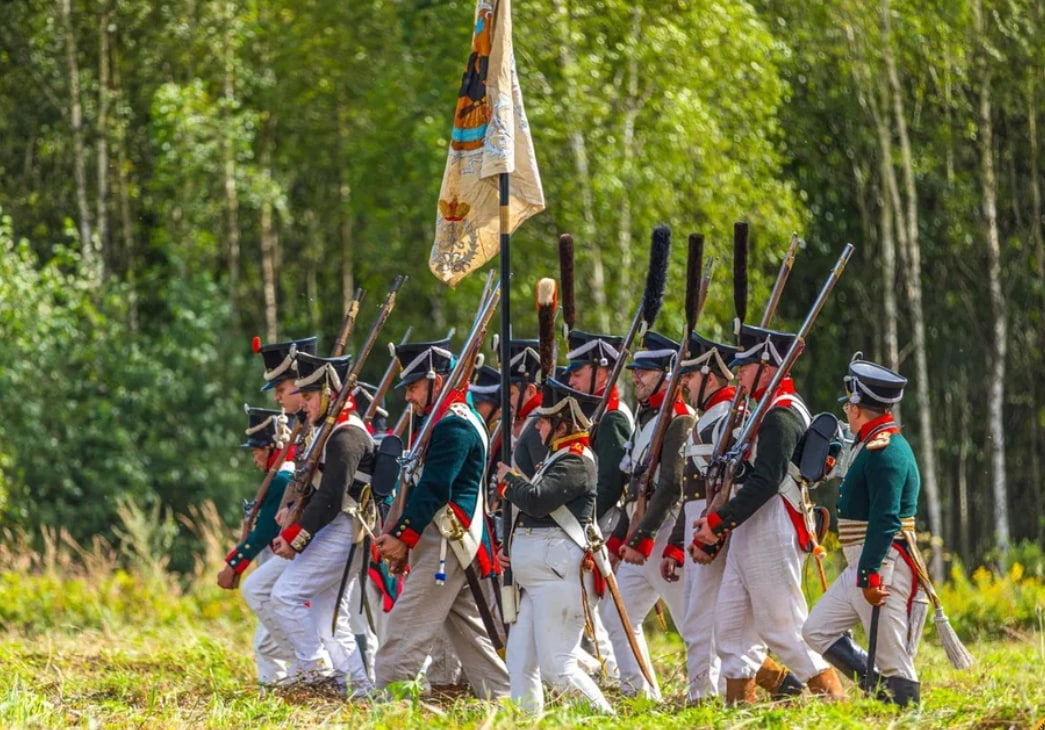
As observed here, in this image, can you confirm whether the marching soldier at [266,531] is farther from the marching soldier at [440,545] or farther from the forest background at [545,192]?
the forest background at [545,192]

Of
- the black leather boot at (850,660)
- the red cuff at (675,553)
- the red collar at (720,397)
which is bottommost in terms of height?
the black leather boot at (850,660)

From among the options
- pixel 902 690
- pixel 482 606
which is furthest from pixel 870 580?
pixel 482 606

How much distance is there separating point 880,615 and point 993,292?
634 inches

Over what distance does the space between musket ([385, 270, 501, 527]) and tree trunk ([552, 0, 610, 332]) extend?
1137 cm

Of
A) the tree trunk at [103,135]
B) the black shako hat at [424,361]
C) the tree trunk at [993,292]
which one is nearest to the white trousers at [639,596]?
the black shako hat at [424,361]

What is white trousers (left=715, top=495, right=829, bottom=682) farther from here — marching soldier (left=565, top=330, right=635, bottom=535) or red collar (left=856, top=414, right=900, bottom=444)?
marching soldier (left=565, top=330, right=635, bottom=535)

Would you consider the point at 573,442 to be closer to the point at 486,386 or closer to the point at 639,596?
the point at 639,596

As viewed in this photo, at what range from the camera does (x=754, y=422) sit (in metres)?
10.2

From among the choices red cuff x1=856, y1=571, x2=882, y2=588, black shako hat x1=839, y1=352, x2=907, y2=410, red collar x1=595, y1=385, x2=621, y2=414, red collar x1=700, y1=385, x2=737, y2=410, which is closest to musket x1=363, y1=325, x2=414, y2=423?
red collar x1=595, y1=385, x2=621, y2=414

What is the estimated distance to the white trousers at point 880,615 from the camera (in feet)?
30.9

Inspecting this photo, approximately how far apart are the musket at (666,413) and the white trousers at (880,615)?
1.55 meters

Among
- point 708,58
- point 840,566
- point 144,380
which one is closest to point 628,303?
point 708,58

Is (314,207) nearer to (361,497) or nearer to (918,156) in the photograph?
(918,156)

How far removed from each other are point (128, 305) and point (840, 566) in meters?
14.9
